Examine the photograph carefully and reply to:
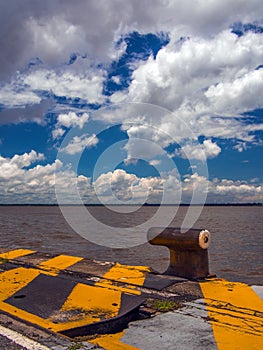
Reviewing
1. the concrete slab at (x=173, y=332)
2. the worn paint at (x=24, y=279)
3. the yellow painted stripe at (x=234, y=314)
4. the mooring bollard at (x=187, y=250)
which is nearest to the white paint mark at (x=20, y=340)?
the worn paint at (x=24, y=279)

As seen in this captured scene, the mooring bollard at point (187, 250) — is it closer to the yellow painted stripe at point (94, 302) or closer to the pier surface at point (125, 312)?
the pier surface at point (125, 312)

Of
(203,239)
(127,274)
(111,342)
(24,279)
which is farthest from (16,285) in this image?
(203,239)

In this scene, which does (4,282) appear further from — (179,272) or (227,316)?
(227,316)

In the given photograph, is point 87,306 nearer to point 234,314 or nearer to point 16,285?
point 16,285

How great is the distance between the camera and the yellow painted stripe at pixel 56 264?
21.4 ft

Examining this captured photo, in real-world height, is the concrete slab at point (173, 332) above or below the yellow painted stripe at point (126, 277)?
below

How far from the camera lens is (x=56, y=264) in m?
7.16

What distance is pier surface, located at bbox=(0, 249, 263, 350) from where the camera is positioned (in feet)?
11.5

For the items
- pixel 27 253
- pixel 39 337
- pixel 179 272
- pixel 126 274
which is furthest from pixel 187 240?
pixel 27 253

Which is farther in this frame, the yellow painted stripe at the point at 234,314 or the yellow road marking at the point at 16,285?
the yellow road marking at the point at 16,285

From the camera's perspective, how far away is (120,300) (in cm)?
455

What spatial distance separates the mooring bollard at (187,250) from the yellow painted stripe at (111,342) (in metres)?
2.62

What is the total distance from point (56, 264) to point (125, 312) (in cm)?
334

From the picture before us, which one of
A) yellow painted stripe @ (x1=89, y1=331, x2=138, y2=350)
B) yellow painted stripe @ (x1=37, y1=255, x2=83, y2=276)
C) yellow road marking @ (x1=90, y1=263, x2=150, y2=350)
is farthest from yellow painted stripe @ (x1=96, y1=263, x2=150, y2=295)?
yellow painted stripe @ (x1=89, y1=331, x2=138, y2=350)
